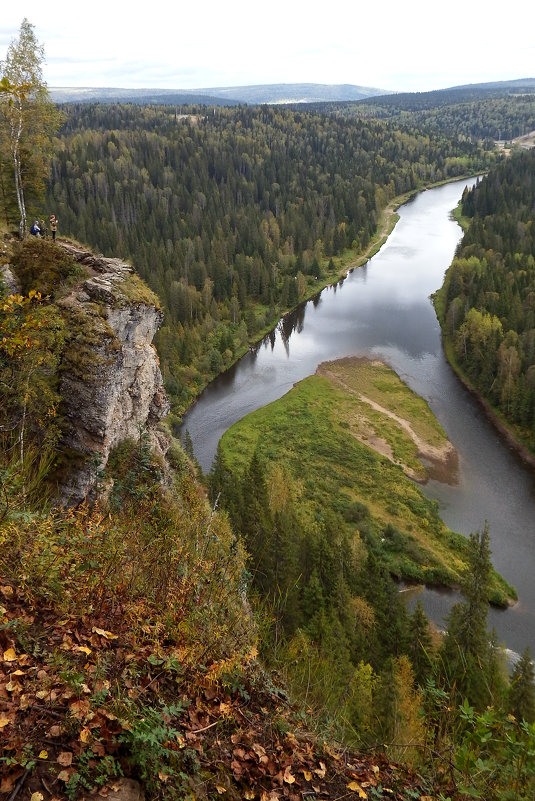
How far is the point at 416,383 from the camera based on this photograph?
54.1m

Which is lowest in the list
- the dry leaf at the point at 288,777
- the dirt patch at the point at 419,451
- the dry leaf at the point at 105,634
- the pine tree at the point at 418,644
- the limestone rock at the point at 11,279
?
the dirt patch at the point at 419,451

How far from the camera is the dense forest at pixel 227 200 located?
232 feet

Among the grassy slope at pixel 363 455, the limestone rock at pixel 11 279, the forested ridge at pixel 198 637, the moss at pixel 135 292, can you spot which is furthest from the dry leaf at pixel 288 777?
the grassy slope at pixel 363 455

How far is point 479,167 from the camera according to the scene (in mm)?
171750

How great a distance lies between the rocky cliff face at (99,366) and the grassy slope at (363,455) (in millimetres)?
22334

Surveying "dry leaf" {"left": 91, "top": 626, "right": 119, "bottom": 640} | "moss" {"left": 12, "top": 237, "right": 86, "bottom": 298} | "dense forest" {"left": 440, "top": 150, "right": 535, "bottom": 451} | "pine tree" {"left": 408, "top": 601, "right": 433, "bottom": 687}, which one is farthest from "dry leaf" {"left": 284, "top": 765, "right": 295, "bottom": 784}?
"dense forest" {"left": 440, "top": 150, "right": 535, "bottom": 451}

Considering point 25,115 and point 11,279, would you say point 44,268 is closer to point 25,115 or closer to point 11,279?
point 11,279

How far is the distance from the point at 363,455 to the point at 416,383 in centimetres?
1643

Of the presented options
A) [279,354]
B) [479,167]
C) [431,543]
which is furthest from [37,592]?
[479,167]

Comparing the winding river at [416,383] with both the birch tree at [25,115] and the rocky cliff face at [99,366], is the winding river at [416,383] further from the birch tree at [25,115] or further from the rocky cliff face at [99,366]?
the birch tree at [25,115]

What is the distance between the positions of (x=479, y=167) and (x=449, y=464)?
169064 millimetres

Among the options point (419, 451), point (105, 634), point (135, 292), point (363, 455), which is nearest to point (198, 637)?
point (105, 634)

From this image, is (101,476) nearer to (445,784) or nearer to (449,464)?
(445,784)

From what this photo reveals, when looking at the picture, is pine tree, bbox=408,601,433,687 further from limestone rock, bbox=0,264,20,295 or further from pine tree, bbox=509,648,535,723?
limestone rock, bbox=0,264,20,295
